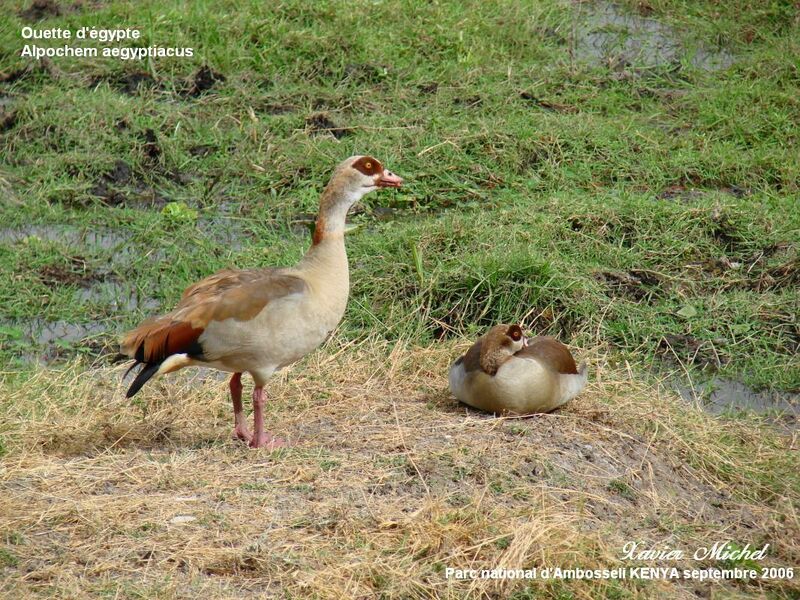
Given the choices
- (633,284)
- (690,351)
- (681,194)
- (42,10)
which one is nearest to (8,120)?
(42,10)

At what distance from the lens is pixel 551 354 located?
19.2 ft

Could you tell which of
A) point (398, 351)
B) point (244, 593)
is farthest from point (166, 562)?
point (398, 351)

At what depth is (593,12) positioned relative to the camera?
37.9 ft

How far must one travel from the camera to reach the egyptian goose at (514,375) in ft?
18.7

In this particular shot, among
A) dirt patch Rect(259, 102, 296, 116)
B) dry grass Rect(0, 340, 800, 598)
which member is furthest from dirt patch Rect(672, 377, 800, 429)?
dirt patch Rect(259, 102, 296, 116)

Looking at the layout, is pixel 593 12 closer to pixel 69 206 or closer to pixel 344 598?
pixel 69 206

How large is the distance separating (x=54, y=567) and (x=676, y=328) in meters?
4.15

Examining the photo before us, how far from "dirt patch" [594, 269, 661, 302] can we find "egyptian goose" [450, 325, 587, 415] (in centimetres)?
157

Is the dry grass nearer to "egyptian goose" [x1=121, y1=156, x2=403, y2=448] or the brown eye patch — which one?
"egyptian goose" [x1=121, y1=156, x2=403, y2=448]

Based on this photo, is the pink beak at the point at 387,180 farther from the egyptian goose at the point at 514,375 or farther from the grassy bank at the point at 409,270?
the grassy bank at the point at 409,270

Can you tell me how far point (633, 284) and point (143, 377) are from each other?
3475 millimetres

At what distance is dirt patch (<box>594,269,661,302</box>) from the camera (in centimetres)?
743
